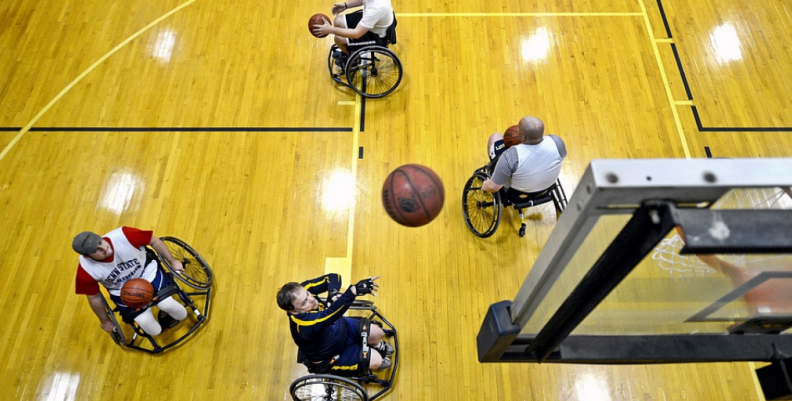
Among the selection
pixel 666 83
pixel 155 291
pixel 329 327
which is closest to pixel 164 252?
pixel 155 291

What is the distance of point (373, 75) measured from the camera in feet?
19.4

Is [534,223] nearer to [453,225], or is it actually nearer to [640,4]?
[453,225]

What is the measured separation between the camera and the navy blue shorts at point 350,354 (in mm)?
3795

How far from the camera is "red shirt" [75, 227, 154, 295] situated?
3859 millimetres

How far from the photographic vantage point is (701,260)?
1.49 metres

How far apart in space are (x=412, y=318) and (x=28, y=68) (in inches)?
213

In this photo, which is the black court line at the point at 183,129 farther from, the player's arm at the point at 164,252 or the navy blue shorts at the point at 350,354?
the navy blue shorts at the point at 350,354

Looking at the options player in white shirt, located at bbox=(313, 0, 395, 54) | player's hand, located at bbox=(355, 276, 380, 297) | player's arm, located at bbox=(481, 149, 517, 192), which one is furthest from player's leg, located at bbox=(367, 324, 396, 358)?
player in white shirt, located at bbox=(313, 0, 395, 54)

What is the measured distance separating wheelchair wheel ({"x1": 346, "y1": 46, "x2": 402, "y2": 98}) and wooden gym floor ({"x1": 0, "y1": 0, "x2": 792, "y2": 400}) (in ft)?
0.50

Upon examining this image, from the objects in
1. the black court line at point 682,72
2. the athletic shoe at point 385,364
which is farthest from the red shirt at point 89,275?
the black court line at point 682,72

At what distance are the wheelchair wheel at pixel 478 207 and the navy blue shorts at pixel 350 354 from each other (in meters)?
1.55

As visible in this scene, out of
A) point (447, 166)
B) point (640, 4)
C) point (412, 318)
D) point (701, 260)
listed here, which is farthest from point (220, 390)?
point (640, 4)

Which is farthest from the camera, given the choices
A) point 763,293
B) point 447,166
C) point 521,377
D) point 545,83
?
point 545,83

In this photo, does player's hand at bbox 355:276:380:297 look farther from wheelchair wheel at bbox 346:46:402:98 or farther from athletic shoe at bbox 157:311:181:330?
wheelchair wheel at bbox 346:46:402:98
